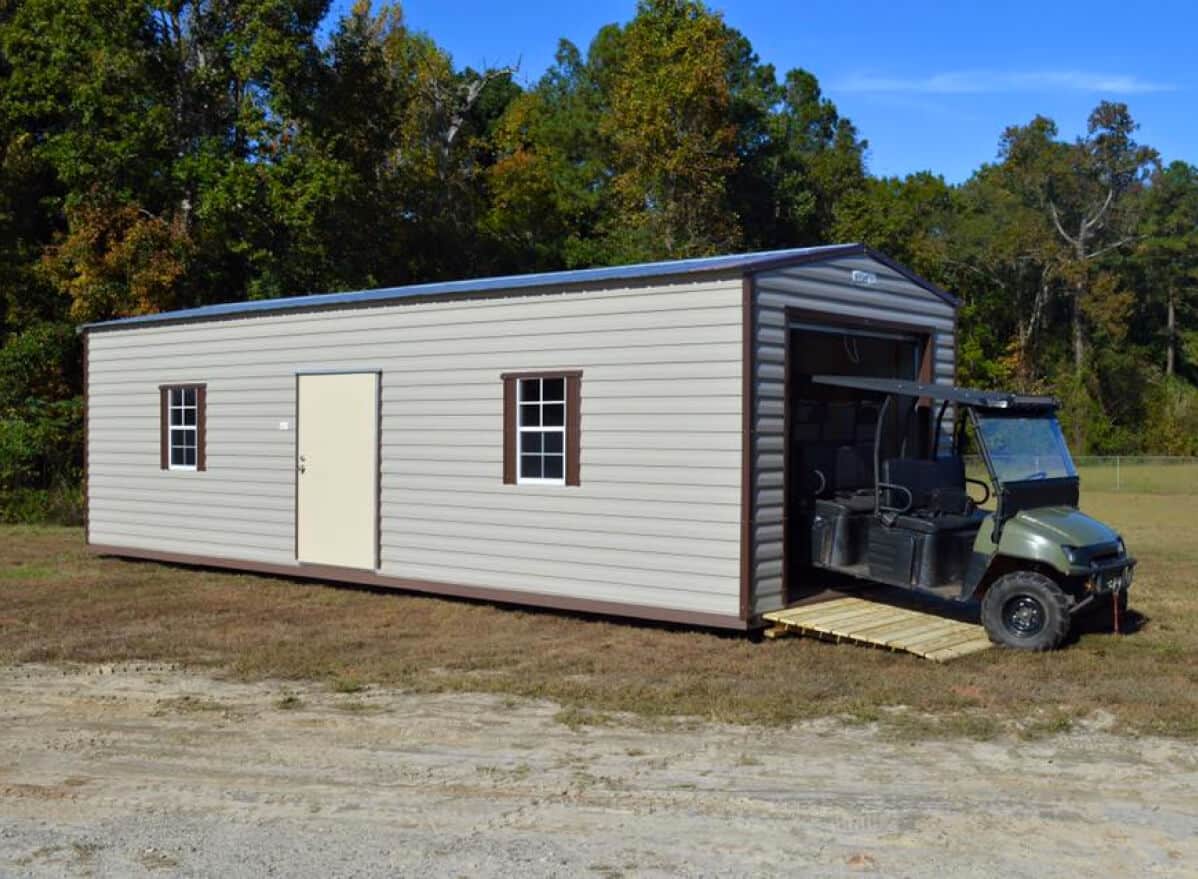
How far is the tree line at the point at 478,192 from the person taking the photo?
23328 millimetres

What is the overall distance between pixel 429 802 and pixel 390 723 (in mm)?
1502

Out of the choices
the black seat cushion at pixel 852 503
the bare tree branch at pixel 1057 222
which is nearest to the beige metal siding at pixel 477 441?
the black seat cushion at pixel 852 503

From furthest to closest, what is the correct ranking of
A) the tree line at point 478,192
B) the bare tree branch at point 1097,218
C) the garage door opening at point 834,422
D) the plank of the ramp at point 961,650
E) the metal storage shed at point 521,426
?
the bare tree branch at point 1097,218
the tree line at point 478,192
the garage door opening at point 834,422
the metal storage shed at point 521,426
the plank of the ramp at point 961,650

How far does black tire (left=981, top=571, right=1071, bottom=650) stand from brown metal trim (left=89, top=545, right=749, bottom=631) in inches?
73.6

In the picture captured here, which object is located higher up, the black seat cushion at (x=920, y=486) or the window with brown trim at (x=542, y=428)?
the window with brown trim at (x=542, y=428)

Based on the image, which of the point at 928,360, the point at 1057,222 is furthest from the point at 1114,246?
the point at 928,360

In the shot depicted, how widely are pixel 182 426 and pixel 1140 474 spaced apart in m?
27.5

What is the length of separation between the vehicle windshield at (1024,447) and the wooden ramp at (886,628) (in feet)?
4.17

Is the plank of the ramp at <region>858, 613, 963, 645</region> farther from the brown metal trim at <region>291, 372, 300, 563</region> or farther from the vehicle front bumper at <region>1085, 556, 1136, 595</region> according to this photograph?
the brown metal trim at <region>291, 372, 300, 563</region>

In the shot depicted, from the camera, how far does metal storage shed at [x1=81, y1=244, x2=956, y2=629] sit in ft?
32.2

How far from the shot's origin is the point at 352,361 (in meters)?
12.4

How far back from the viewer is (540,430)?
11078 millimetres

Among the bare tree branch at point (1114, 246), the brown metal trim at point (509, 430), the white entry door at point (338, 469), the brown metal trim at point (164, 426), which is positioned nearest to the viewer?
the brown metal trim at point (509, 430)

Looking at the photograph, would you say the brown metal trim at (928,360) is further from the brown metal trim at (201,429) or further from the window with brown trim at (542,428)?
the brown metal trim at (201,429)
